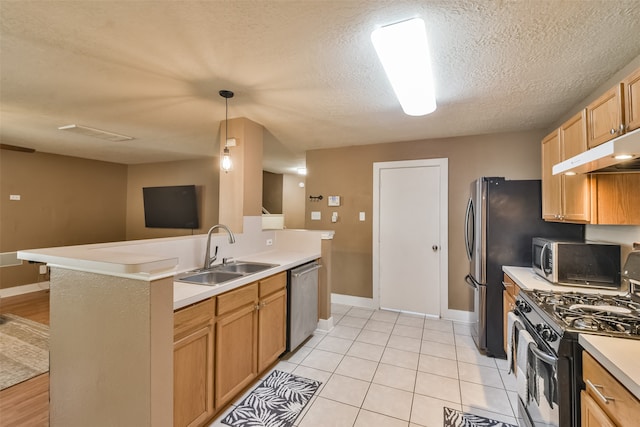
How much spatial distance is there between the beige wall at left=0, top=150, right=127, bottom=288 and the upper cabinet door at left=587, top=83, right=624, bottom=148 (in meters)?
7.23

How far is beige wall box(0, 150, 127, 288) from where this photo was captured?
4.43 meters

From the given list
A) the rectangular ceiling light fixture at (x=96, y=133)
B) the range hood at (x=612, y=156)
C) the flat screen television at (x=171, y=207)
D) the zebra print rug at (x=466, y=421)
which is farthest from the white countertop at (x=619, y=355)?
the flat screen television at (x=171, y=207)

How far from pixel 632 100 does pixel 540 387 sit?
1566 mm

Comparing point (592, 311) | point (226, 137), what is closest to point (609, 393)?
point (592, 311)

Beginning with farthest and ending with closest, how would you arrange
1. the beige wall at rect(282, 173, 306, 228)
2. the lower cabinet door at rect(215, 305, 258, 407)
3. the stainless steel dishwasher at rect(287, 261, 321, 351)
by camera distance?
the beige wall at rect(282, 173, 306, 228) → the stainless steel dishwasher at rect(287, 261, 321, 351) → the lower cabinet door at rect(215, 305, 258, 407)

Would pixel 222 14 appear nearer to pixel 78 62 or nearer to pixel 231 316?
pixel 78 62

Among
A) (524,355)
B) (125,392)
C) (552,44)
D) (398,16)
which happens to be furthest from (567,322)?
(125,392)

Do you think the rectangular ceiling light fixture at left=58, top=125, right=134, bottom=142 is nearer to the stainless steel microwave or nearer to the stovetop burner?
the stovetop burner

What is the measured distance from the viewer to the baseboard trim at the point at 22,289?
4340 mm

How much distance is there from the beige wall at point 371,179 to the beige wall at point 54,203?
449cm

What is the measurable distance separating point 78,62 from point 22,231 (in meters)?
4.44

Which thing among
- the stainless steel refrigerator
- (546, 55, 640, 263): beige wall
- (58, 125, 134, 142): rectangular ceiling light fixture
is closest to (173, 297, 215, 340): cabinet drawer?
the stainless steel refrigerator

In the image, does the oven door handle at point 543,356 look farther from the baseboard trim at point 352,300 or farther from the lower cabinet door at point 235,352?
the baseboard trim at point 352,300

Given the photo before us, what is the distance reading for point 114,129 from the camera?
3494 millimetres
